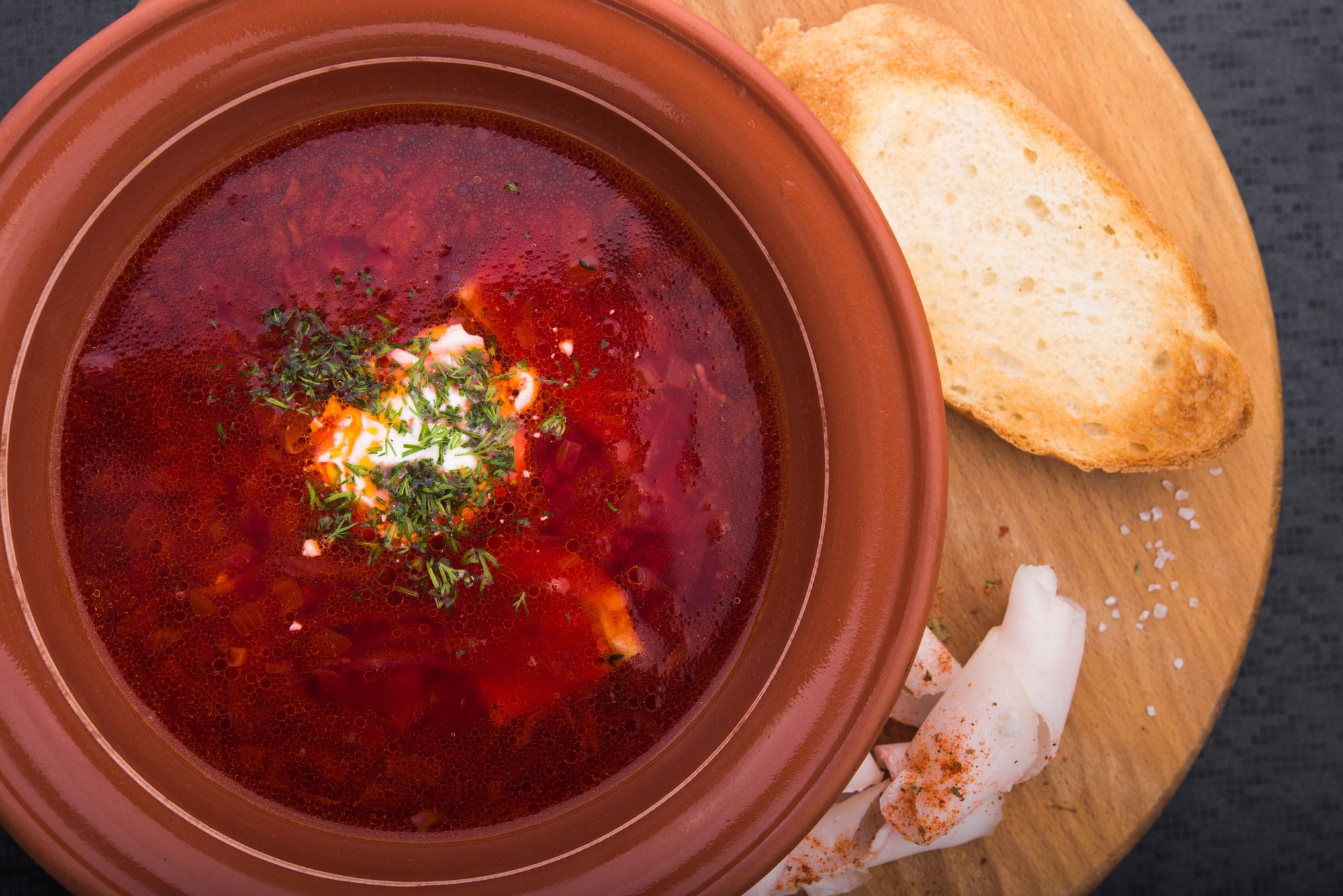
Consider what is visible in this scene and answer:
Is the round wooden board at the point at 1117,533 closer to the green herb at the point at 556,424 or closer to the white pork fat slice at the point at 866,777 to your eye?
the white pork fat slice at the point at 866,777

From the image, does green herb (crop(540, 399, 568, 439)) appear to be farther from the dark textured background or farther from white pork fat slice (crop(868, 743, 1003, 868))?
the dark textured background

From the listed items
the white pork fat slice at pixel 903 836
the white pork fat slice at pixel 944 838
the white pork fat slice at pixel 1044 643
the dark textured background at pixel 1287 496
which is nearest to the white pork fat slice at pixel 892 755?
the white pork fat slice at pixel 903 836

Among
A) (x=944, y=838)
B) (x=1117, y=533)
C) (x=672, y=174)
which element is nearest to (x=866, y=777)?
(x=944, y=838)

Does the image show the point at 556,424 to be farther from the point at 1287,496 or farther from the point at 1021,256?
the point at 1287,496

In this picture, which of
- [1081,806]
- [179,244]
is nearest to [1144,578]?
[1081,806]

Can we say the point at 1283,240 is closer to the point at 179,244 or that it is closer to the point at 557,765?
the point at 557,765
